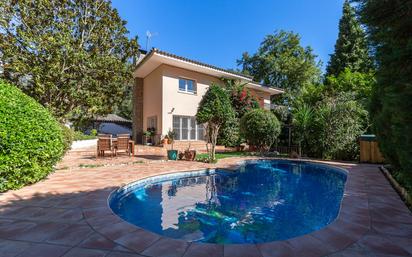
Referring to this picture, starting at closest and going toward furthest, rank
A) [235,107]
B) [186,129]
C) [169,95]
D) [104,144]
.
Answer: [104,144] < [169,95] < [186,129] < [235,107]

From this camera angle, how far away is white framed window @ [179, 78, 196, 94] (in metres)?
18.2

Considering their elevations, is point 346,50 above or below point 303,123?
above

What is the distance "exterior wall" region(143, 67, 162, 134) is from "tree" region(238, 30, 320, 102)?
61.6 feet

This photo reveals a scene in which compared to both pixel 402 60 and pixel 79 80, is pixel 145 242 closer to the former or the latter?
pixel 402 60

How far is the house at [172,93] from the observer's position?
16938mm

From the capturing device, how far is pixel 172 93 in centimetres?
1747

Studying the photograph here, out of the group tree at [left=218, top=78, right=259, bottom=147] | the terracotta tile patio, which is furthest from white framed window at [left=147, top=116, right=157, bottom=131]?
the terracotta tile patio

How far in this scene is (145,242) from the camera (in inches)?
121

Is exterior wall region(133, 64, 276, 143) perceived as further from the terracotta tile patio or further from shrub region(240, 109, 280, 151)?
the terracotta tile patio

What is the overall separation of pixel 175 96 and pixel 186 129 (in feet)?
9.11

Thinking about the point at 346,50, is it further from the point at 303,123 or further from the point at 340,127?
the point at 340,127

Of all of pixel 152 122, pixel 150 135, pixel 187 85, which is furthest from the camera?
pixel 152 122

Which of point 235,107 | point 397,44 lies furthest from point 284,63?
point 397,44

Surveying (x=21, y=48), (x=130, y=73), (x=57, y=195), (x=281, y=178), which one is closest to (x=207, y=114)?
(x=281, y=178)
